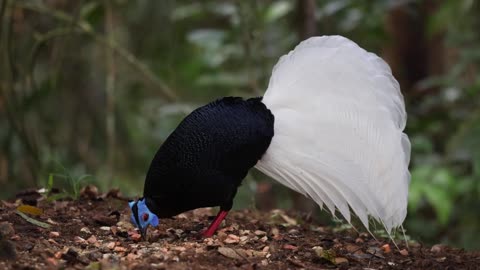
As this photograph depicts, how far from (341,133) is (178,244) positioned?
920mm

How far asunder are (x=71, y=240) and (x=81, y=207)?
0.67m

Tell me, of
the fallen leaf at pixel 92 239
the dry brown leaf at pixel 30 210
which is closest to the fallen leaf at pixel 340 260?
the fallen leaf at pixel 92 239

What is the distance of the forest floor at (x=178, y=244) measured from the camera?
313cm

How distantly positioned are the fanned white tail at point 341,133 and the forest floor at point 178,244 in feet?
0.89

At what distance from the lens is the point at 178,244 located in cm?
356

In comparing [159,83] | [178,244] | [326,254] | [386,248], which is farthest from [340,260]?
[159,83]

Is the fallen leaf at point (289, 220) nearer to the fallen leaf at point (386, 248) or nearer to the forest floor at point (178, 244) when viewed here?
the forest floor at point (178, 244)

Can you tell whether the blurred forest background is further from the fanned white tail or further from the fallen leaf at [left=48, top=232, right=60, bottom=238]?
the fallen leaf at [left=48, top=232, right=60, bottom=238]

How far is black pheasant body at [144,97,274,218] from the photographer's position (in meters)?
3.58

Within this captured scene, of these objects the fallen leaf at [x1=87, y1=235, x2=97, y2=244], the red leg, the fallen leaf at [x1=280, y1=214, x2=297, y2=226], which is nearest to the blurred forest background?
the fallen leaf at [x1=280, y1=214, x2=297, y2=226]

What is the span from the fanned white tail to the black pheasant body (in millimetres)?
114

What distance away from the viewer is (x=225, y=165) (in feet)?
12.0

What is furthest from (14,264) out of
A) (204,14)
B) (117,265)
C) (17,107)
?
(204,14)

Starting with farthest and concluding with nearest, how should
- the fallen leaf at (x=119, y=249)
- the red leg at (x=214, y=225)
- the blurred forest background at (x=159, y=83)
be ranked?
the blurred forest background at (x=159, y=83) < the red leg at (x=214, y=225) < the fallen leaf at (x=119, y=249)
